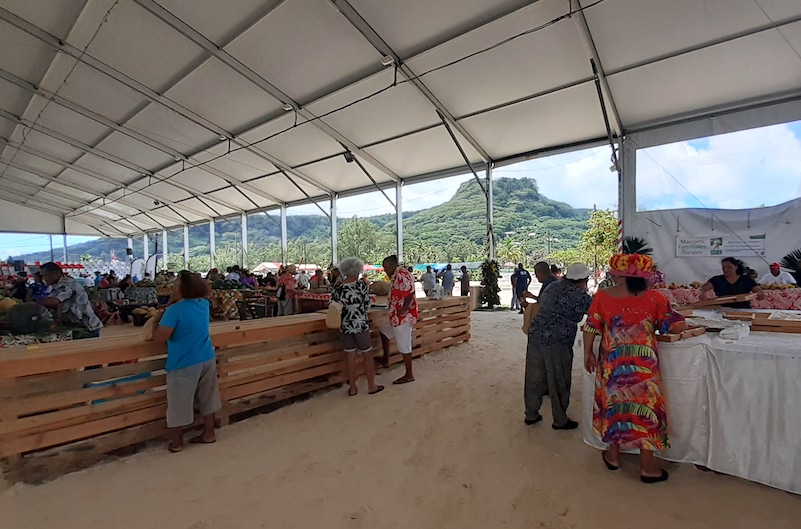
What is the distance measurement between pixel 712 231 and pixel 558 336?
243 inches

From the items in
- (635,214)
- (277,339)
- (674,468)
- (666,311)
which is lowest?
(674,468)

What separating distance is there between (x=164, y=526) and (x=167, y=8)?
7974 millimetres

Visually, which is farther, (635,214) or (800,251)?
(635,214)

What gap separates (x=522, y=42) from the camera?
6.82 meters

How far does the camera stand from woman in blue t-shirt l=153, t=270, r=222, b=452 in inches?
111

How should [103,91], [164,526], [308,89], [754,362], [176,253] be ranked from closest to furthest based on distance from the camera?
[164,526] < [754,362] < [308,89] < [103,91] < [176,253]

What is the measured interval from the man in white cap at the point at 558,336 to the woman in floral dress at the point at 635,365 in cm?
59

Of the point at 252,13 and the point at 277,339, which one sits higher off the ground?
the point at 252,13

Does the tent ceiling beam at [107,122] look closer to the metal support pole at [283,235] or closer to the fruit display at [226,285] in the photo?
the metal support pole at [283,235]

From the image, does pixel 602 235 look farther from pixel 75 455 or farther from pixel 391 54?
pixel 75 455

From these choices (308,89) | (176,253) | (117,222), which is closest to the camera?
(308,89)

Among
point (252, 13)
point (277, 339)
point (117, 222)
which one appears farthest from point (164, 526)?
point (117, 222)

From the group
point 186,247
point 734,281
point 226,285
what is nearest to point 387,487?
point 734,281

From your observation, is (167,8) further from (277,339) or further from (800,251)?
(800,251)
